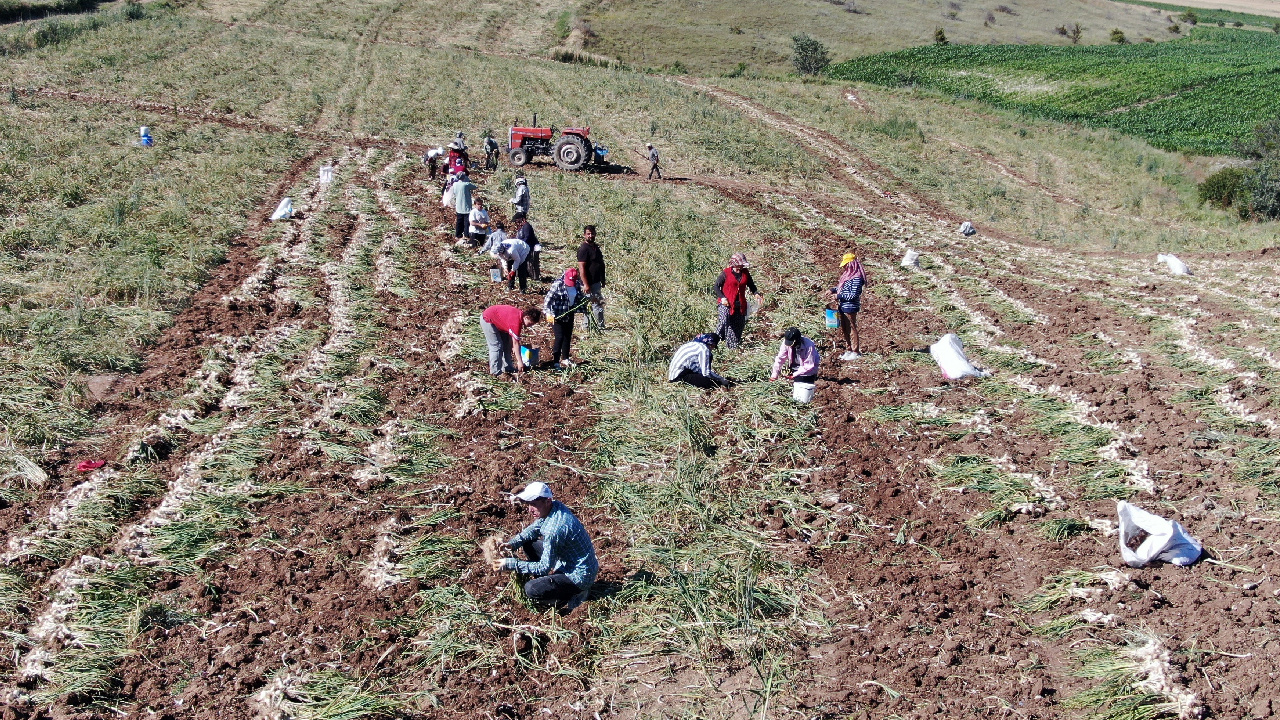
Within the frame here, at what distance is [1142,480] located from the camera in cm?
720

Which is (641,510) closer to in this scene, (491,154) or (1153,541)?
(1153,541)

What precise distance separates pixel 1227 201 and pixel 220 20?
44.6 m

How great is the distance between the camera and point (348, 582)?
5.93 m

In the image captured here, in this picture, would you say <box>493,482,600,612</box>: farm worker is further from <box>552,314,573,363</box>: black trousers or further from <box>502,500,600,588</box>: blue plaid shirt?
<box>552,314,573,363</box>: black trousers

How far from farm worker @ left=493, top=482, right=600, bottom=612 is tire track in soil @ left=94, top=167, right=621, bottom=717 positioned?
20cm

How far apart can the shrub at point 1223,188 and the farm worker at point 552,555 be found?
26214mm

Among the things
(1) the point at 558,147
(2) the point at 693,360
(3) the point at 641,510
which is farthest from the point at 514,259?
(1) the point at 558,147

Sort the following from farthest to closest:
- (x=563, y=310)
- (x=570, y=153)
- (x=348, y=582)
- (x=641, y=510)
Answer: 1. (x=570, y=153)
2. (x=563, y=310)
3. (x=641, y=510)
4. (x=348, y=582)

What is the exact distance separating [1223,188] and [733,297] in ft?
72.1

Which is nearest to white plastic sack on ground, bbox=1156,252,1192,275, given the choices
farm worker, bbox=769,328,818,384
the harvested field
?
the harvested field

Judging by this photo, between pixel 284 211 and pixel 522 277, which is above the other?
pixel 284 211

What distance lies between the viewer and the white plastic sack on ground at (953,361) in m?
9.55

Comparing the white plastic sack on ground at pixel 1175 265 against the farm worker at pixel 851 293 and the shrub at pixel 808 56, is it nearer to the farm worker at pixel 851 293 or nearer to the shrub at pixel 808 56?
the farm worker at pixel 851 293

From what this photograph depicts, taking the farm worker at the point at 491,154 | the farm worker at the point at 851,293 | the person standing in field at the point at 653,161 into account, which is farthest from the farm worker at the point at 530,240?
the person standing in field at the point at 653,161
